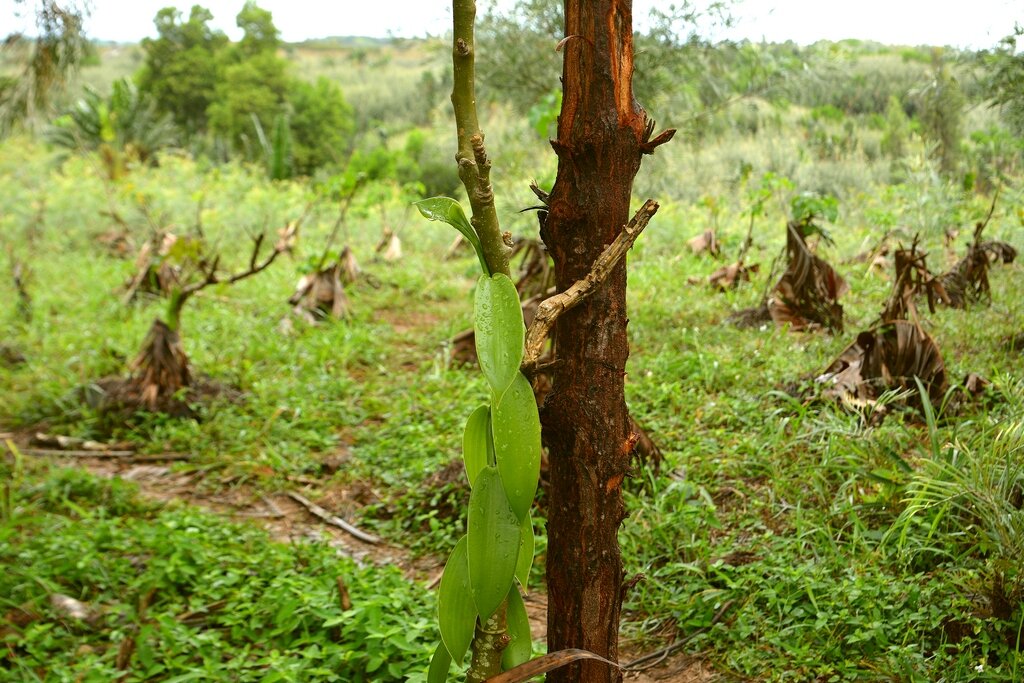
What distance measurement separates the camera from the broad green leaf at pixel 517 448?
3.43ft

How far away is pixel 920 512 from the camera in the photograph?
222cm

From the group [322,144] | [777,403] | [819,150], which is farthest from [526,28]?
[322,144]

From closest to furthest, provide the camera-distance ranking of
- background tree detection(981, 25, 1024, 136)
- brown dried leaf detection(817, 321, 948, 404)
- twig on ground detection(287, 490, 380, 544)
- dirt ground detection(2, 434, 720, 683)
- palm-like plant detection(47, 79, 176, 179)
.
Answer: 1. dirt ground detection(2, 434, 720, 683)
2. brown dried leaf detection(817, 321, 948, 404)
3. twig on ground detection(287, 490, 380, 544)
4. background tree detection(981, 25, 1024, 136)
5. palm-like plant detection(47, 79, 176, 179)

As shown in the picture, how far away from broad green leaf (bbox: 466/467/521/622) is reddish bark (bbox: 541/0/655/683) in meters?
0.14

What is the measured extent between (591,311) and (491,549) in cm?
35

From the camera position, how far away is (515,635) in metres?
1.19

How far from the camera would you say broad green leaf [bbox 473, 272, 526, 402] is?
102cm

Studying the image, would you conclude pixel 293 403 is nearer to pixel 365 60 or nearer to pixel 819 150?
pixel 819 150

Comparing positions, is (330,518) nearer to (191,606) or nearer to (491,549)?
(191,606)

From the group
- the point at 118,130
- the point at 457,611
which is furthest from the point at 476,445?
the point at 118,130

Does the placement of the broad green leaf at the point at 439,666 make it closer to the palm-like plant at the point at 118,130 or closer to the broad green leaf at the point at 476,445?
the broad green leaf at the point at 476,445

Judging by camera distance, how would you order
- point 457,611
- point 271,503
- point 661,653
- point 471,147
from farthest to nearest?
point 271,503
point 661,653
point 457,611
point 471,147

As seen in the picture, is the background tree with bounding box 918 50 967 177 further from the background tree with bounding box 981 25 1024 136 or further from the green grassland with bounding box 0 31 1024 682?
the background tree with bounding box 981 25 1024 136

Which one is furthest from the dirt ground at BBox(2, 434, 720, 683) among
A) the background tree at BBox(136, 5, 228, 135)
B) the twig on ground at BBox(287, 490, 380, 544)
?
the background tree at BBox(136, 5, 228, 135)
